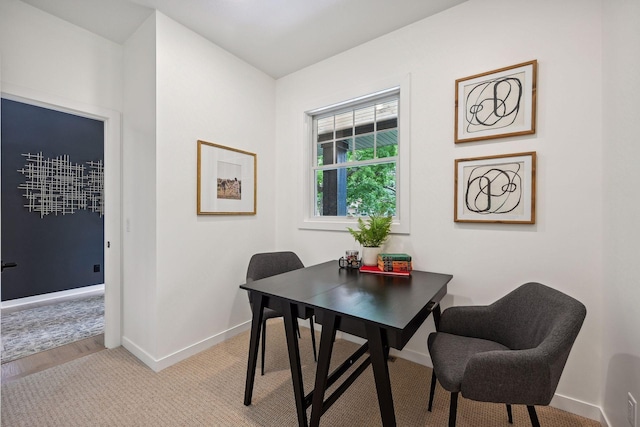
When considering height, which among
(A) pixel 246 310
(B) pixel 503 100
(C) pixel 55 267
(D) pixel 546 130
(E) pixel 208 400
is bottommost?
(E) pixel 208 400

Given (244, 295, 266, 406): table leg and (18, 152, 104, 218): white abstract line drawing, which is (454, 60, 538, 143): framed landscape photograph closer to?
(244, 295, 266, 406): table leg

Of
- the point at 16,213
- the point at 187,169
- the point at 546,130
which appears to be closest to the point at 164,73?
the point at 187,169

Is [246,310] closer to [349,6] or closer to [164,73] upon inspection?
A: [164,73]

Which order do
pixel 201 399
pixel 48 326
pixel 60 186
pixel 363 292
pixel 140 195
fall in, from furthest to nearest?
pixel 60 186, pixel 48 326, pixel 140 195, pixel 201 399, pixel 363 292

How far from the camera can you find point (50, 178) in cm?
378

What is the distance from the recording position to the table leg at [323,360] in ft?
4.28

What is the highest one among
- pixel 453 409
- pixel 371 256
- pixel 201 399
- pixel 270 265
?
pixel 371 256

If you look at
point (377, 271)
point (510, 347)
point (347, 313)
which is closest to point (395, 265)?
point (377, 271)

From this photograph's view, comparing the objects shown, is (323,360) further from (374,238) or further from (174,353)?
(174,353)

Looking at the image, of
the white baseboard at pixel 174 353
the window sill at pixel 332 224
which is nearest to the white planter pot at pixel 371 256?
the window sill at pixel 332 224

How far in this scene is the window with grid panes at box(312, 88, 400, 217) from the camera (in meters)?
2.54

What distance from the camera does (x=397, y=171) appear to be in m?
2.43

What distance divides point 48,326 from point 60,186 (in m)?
2.06

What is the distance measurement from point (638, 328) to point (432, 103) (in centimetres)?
176
